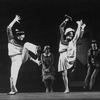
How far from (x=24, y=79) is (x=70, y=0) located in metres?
2.44

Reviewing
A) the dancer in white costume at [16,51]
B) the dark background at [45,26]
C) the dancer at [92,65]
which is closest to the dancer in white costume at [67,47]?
the dark background at [45,26]

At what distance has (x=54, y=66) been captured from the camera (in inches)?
348

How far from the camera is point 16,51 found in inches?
357

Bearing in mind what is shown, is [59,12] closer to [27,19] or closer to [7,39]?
[27,19]

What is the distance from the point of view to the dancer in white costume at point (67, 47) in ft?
28.8

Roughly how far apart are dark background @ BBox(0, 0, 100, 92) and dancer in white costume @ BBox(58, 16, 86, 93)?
11cm

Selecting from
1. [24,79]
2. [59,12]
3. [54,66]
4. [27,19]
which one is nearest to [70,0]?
[59,12]

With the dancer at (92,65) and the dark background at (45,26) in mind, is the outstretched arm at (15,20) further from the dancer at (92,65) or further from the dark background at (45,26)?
the dancer at (92,65)

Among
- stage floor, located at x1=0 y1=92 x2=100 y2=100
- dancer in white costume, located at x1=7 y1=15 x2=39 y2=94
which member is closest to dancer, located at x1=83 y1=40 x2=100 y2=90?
stage floor, located at x1=0 y1=92 x2=100 y2=100

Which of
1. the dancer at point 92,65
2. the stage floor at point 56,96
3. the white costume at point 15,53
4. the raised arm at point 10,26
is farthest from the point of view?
the white costume at point 15,53

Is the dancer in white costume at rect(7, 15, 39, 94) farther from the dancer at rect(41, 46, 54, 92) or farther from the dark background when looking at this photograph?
the dancer at rect(41, 46, 54, 92)

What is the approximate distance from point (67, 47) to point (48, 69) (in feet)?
2.59

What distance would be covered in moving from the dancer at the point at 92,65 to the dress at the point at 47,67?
0.96 metres

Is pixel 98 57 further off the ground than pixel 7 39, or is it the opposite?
pixel 7 39
